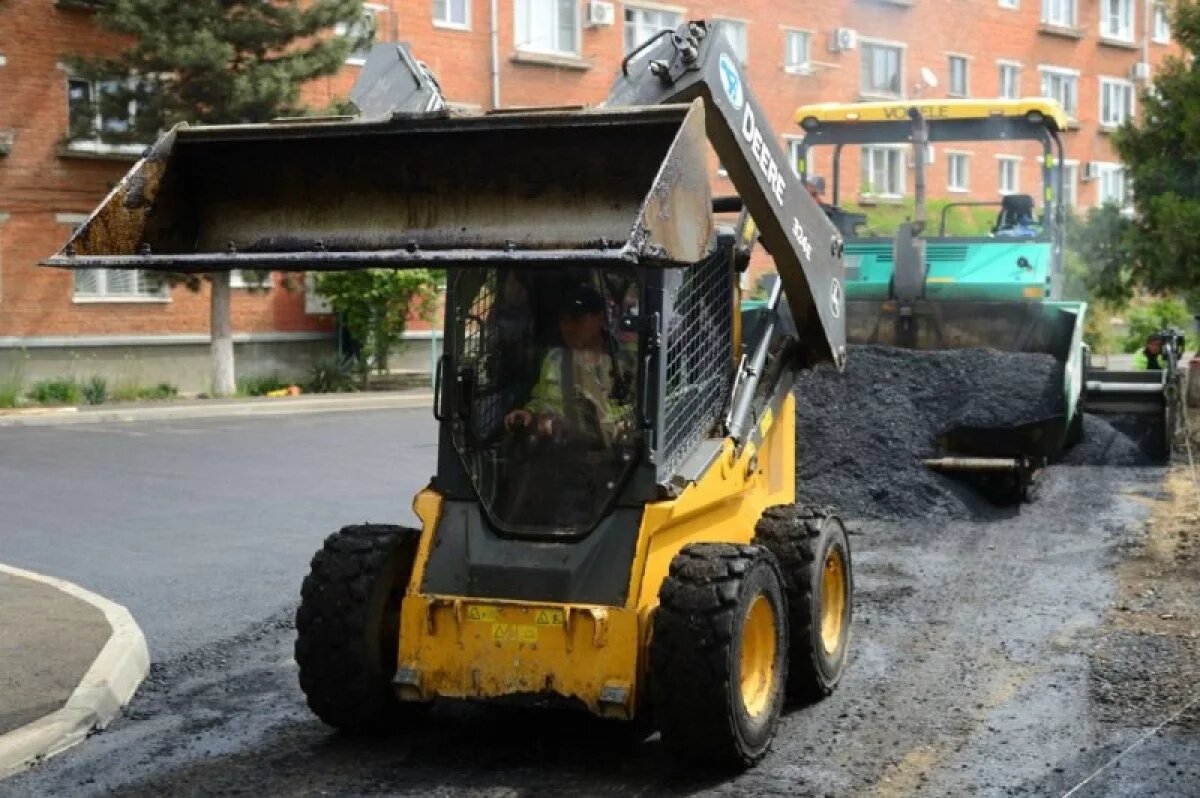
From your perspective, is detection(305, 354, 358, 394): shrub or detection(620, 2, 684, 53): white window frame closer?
detection(305, 354, 358, 394): shrub

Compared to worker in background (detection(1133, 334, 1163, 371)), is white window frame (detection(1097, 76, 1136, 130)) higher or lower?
higher

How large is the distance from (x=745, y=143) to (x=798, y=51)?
3136 centimetres

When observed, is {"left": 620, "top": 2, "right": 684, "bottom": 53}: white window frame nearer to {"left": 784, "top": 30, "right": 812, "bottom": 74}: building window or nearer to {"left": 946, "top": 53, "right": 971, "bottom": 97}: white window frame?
{"left": 784, "top": 30, "right": 812, "bottom": 74}: building window

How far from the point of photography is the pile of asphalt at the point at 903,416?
1167 cm

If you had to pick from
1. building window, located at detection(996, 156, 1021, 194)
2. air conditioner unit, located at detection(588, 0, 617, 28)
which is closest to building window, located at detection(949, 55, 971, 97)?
building window, located at detection(996, 156, 1021, 194)

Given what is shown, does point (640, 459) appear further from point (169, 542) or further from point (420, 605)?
point (169, 542)

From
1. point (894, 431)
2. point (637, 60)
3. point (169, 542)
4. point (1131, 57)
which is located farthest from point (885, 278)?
point (1131, 57)

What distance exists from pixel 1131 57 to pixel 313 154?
45.0 metres

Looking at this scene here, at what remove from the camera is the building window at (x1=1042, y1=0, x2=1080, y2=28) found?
4428 centimetres

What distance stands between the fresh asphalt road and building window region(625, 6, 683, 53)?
16.2 metres

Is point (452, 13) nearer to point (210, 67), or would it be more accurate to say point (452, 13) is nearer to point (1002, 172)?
point (210, 67)

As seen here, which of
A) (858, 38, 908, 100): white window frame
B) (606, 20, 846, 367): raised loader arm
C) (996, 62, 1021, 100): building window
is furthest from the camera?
(996, 62, 1021, 100): building window

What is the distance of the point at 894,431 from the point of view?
474 inches

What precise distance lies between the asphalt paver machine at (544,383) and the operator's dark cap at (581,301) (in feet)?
0.05
